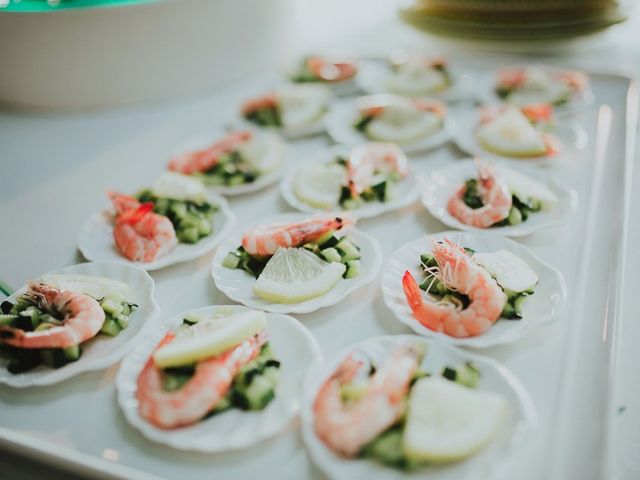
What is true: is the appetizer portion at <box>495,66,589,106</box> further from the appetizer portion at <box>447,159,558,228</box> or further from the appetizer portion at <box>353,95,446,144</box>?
the appetizer portion at <box>447,159,558,228</box>

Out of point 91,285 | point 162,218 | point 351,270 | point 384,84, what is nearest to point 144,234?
point 162,218

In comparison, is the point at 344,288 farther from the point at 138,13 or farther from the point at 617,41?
the point at 617,41

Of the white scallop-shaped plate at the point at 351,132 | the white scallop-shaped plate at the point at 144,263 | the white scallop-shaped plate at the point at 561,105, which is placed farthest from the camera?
the white scallop-shaped plate at the point at 561,105

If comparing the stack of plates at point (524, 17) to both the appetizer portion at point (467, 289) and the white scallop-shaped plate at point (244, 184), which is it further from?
the appetizer portion at point (467, 289)

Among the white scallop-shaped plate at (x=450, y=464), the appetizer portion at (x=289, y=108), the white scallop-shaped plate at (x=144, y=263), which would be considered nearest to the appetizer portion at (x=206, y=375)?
the white scallop-shaped plate at (x=450, y=464)

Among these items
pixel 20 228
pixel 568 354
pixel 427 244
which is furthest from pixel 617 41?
pixel 20 228
